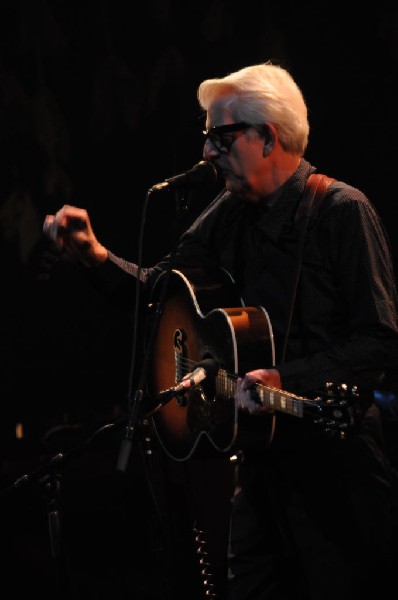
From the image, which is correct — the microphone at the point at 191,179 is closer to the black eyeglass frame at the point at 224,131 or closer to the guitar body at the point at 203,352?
the black eyeglass frame at the point at 224,131

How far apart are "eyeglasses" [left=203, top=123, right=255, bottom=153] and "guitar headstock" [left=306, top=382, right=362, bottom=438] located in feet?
3.07

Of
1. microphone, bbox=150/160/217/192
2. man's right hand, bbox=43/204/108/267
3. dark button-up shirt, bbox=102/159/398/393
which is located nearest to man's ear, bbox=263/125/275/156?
dark button-up shirt, bbox=102/159/398/393

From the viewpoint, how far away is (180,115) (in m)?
4.81

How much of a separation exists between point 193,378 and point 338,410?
0.49 meters

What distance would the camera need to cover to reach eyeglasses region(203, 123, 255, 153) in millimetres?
2605

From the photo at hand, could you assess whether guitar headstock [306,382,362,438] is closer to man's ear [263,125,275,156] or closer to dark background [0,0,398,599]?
man's ear [263,125,275,156]

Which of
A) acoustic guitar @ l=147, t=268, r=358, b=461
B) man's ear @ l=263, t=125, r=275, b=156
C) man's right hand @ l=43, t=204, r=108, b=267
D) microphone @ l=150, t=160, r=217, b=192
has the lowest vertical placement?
acoustic guitar @ l=147, t=268, r=358, b=461

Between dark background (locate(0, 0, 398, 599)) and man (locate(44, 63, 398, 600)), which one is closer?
man (locate(44, 63, 398, 600))

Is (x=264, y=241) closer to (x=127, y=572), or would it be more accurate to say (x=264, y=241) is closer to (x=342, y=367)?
(x=342, y=367)

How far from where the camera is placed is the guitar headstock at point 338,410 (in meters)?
2.10

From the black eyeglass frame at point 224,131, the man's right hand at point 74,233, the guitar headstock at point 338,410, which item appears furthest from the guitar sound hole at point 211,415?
the black eyeglass frame at point 224,131

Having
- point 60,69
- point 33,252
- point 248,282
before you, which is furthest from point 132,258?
point 248,282

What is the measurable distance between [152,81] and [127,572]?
2929 mm

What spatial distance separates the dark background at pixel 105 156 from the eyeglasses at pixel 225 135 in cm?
171
